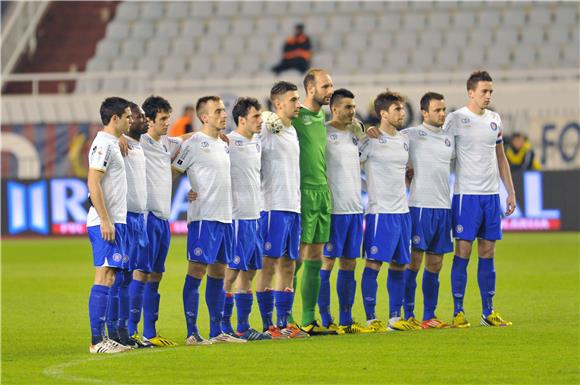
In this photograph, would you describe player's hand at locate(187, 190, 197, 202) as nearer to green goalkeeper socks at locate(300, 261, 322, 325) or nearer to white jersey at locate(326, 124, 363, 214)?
green goalkeeper socks at locate(300, 261, 322, 325)

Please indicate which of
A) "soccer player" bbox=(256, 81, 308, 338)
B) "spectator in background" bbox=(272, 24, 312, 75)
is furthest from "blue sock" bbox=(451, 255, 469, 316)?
"spectator in background" bbox=(272, 24, 312, 75)

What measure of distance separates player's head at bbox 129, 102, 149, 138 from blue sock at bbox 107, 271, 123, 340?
1128 millimetres

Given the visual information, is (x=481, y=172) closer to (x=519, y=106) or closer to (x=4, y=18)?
(x=519, y=106)

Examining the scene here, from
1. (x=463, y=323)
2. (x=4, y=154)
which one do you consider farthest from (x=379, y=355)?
(x=4, y=154)

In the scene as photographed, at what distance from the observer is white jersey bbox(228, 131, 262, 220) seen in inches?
419

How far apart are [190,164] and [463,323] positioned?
2728 mm

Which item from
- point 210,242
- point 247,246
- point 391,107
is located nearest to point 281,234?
point 247,246

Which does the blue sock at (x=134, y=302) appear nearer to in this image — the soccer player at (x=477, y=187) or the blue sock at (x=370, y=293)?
the blue sock at (x=370, y=293)

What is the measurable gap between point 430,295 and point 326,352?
199 cm

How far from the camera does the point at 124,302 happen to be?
10.3 metres

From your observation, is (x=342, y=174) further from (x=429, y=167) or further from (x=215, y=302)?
(x=215, y=302)

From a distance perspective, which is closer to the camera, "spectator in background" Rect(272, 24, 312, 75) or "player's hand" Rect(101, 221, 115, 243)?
"player's hand" Rect(101, 221, 115, 243)

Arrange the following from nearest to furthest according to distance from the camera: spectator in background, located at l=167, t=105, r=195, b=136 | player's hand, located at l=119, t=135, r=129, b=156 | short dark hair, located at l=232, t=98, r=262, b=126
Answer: player's hand, located at l=119, t=135, r=129, b=156
short dark hair, located at l=232, t=98, r=262, b=126
spectator in background, located at l=167, t=105, r=195, b=136

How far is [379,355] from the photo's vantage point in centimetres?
941
